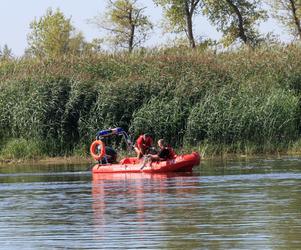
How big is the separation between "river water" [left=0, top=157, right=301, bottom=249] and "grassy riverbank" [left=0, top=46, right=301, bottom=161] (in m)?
4.61

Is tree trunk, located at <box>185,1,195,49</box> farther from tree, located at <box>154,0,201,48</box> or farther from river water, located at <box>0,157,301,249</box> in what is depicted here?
river water, located at <box>0,157,301,249</box>

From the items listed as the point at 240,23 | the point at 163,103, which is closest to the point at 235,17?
the point at 240,23

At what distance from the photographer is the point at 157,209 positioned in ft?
71.1

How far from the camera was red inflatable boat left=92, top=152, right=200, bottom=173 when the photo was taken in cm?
3231

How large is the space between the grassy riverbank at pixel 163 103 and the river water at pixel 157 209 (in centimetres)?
461

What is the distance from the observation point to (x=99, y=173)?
33562 mm

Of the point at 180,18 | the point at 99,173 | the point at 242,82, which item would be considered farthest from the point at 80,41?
the point at 99,173

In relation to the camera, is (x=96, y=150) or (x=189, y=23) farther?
(x=189, y=23)

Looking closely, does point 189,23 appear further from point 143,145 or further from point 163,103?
point 143,145

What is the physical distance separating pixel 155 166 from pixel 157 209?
37.7 feet

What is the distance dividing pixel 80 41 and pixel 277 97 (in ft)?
157

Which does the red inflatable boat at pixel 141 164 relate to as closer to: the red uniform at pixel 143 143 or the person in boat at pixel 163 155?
the person in boat at pixel 163 155

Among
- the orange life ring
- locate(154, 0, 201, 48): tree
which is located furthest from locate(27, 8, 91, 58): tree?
the orange life ring

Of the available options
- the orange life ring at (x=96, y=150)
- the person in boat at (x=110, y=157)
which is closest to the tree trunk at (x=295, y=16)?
the person in boat at (x=110, y=157)
